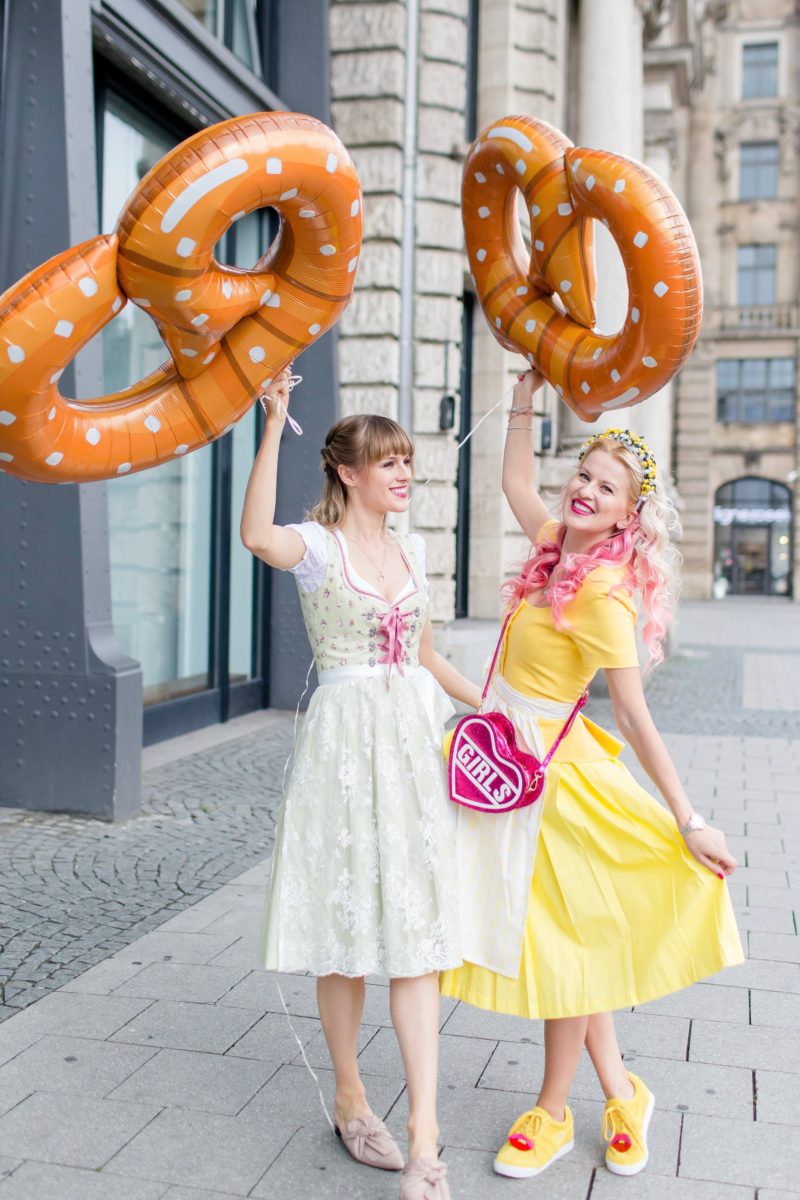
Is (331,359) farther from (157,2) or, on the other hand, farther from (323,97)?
(157,2)

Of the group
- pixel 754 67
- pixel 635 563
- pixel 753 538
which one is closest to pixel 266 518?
pixel 635 563

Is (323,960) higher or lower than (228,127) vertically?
lower

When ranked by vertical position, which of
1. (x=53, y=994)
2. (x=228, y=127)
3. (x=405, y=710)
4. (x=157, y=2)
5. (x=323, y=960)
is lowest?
(x=53, y=994)

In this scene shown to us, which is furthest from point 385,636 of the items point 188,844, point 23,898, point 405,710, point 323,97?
point 323,97

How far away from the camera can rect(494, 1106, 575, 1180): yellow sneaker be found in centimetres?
289

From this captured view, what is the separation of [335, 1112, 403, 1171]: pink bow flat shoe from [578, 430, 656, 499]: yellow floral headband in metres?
1.64

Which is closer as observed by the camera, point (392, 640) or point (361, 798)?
point (361, 798)

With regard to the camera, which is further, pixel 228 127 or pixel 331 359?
pixel 331 359

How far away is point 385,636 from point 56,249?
3947mm

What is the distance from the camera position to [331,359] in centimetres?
963

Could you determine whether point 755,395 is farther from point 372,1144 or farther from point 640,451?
point 372,1144

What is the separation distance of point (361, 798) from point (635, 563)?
2.81 ft

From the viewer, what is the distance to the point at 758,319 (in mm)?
35938

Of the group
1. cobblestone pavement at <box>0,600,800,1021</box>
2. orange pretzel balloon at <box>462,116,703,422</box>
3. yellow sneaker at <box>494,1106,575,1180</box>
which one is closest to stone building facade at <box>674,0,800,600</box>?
cobblestone pavement at <box>0,600,800,1021</box>
